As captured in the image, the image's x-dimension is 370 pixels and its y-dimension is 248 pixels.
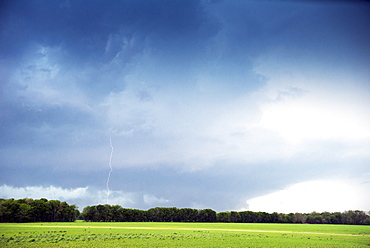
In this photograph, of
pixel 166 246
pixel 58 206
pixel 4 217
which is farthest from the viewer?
pixel 58 206

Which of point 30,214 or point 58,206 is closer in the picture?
point 30,214

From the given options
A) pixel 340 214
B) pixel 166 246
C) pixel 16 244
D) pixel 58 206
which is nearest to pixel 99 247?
pixel 166 246

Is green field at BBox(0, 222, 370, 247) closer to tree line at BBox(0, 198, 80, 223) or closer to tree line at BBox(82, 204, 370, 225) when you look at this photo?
tree line at BBox(0, 198, 80, 223)

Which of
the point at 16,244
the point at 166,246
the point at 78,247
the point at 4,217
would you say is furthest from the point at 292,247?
the point at 4,217

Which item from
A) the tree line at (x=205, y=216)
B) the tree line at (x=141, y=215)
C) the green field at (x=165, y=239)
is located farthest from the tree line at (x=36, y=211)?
the green field at (x=165, y=239)

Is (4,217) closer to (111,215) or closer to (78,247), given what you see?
(111,215)

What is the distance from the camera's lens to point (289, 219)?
435ft

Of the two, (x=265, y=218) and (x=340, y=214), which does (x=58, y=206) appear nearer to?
(x=265, y=218)

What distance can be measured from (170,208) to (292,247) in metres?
105

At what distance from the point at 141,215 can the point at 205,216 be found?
1269 inches

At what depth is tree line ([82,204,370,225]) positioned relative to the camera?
380ft

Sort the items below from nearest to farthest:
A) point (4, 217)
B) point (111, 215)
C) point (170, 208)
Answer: point (4, 217), point (111, 215), point (170, 208)

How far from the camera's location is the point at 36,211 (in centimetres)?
9475

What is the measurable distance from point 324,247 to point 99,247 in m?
24.1
